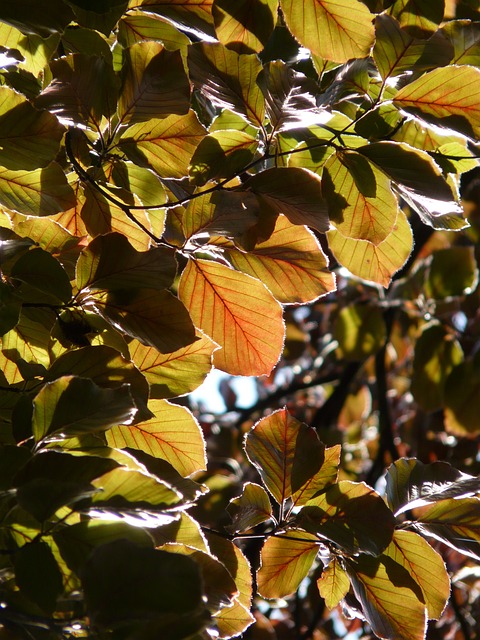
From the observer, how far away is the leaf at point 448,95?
2.96ft

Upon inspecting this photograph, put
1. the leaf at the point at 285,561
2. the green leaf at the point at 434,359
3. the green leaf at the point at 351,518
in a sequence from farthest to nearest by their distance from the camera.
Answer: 1. the green leaf at the point at 434,359
2. the leaf at the point at 285,561
3. the green leaf at the point at 351,518

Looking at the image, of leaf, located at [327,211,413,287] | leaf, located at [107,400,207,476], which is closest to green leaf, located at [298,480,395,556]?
leaf, located at [107,400,207,476]

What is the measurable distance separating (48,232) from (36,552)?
0.45 meters

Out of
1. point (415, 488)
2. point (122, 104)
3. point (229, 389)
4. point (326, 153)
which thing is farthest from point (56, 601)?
point (229, 389)

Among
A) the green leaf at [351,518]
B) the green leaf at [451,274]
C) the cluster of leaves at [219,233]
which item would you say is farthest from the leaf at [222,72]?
the green leaf at [451,274]

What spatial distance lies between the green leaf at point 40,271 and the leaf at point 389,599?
460mm

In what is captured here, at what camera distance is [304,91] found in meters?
0.90

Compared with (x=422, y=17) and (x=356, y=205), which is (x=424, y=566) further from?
(x=422, y=17)

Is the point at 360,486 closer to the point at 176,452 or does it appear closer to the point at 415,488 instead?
the point at 415,488

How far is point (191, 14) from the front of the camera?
101 cm

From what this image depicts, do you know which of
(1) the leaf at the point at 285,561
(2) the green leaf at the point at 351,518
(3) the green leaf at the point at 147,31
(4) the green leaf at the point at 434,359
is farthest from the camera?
(4) the green leaf at the point at 434,359

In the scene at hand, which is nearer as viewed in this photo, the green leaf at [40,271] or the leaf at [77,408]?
the leaf at [77,408]

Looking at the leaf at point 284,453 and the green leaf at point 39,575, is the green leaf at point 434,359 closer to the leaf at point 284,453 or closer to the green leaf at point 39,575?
the leaf at point 284,453

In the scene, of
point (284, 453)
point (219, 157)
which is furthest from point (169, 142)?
point (284, 453)
